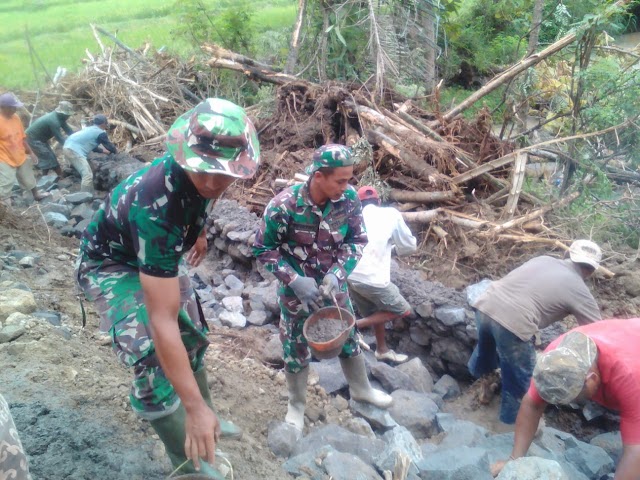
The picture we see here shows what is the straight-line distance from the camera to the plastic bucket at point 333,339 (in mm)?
3527

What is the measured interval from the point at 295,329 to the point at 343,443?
75 cm

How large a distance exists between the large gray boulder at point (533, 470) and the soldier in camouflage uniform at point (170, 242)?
1.51 meters

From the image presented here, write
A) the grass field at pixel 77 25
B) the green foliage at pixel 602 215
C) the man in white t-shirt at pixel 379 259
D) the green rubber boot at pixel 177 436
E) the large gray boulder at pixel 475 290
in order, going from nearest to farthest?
the green rubber boot at pixel 177 436 → the man in white t-shirt at pixel 379 259 → the large gray boulder at pixel 475 290 → the green foliage at pixel 602 215 → the grass field at pixel 77 25

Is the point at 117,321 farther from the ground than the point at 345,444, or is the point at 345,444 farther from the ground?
the point at 117,321

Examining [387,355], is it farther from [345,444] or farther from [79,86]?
[79,86]

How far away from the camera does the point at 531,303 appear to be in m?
4.09

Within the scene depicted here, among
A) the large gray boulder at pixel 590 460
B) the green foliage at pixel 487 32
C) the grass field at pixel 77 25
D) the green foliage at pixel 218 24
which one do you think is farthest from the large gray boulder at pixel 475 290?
the green foliage at pixel 487 32

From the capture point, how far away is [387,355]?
547cm

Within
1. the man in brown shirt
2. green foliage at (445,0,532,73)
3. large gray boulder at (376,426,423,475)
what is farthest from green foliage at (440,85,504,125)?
large gray boulder at (376,426,423,475)

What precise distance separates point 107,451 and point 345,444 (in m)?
1.40

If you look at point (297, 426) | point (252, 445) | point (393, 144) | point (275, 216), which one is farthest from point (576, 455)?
point (393, 144)

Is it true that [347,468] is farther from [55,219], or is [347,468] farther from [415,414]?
[55,219]

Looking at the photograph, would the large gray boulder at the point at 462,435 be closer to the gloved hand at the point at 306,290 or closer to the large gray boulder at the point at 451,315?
the large gray boulder at the point at 451,315

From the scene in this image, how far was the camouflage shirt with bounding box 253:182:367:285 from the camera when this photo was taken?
3.65 metres
